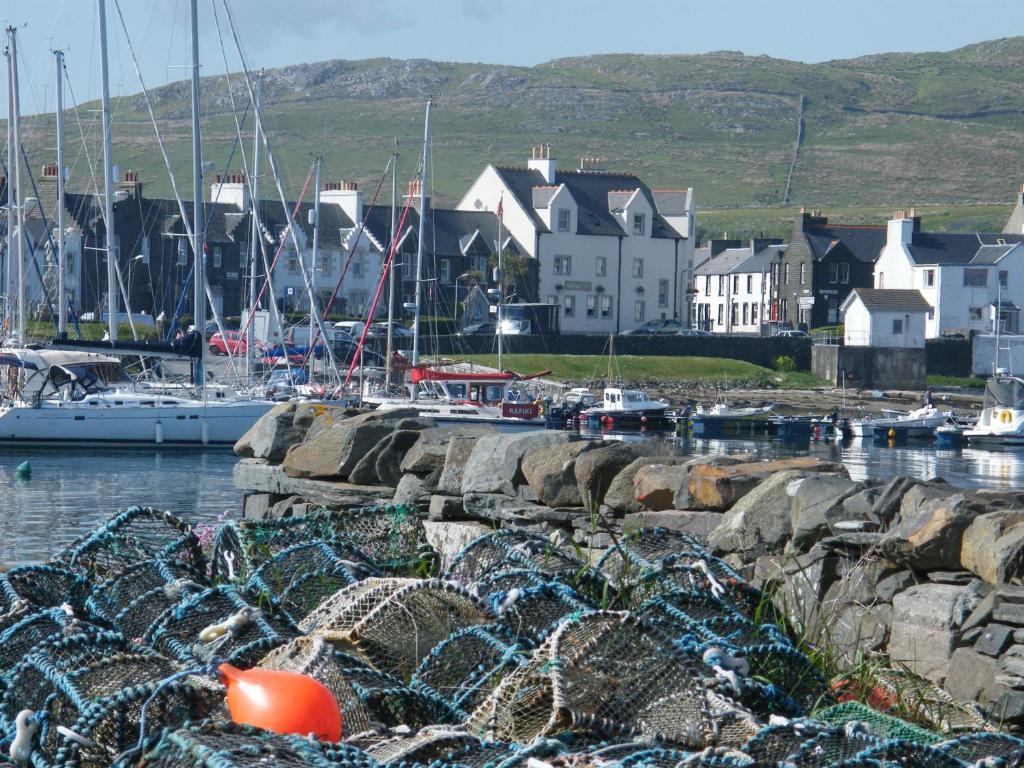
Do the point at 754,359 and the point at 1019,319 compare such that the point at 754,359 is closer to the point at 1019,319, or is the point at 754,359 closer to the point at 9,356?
the point at 1019,319

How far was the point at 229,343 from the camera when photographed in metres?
53.6

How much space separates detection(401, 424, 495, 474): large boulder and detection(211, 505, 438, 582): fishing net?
173cm

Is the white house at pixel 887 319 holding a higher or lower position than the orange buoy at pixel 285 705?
higher

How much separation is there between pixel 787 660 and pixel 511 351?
194ft

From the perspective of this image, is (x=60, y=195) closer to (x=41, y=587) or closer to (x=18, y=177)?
(x=18, y=177)

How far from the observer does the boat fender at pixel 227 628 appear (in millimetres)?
5809

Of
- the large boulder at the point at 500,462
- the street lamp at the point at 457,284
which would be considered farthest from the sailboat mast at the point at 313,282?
the large boulder at the point at 500,462

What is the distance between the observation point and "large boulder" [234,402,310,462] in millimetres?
12312

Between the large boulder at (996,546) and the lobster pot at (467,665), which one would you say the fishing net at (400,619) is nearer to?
the lobster pot at (467,665)

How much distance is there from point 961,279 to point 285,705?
72.7 metres

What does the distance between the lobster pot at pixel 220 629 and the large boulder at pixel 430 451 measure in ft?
13.5

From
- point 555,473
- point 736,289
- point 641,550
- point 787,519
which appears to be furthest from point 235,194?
point 641,550

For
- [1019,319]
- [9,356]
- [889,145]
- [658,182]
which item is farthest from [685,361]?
[889,145]

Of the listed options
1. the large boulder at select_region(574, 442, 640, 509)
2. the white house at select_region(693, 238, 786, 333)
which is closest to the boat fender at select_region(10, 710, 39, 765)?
the large boulder at select_region(574, 442, 640, 509)
